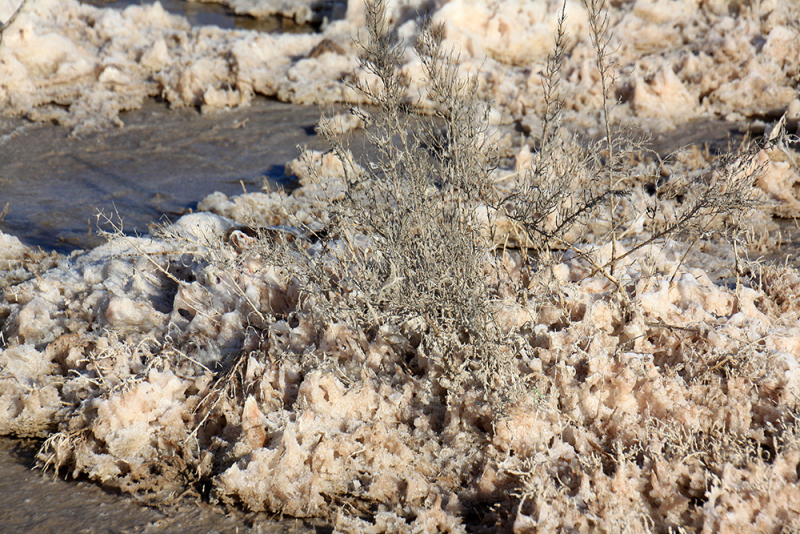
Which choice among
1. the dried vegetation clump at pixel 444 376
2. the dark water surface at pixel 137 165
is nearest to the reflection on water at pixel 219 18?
the dark water surface at pixel 137 165

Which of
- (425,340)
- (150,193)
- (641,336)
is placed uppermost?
(641,336)

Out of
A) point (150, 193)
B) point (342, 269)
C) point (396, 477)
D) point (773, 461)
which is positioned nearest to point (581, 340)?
point (773, 461)

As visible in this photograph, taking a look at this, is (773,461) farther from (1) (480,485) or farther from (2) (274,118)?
(2) (274,118)

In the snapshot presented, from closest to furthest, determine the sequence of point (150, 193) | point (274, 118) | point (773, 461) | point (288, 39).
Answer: point (773, 461) → point (150, 193) → point (274, 118) → point (288, 39)

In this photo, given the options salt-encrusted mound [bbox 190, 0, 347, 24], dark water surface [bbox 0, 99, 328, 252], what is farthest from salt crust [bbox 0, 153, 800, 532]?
salt-encrusted mound [bbox 190, 0, 347, 24]

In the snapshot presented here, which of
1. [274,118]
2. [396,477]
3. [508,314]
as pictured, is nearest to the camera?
[396,477]

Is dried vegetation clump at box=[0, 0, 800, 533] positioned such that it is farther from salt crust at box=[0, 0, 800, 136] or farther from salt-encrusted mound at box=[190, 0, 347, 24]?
salt-encrusted mound at box=[190, 0, 347, 24]

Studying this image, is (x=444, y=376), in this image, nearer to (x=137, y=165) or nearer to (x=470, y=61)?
(x=137, y=165)
